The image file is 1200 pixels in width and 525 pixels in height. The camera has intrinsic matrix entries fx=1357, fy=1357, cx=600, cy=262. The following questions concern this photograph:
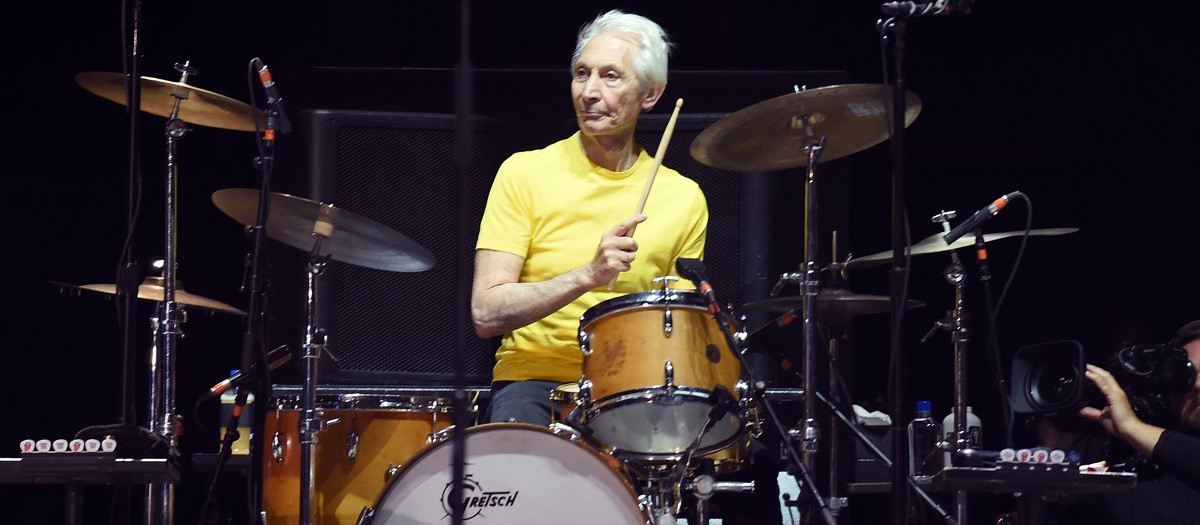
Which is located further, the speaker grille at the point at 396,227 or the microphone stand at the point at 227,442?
the speaker grille at the point at 396,227

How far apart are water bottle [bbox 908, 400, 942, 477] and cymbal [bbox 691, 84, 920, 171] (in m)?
1.29

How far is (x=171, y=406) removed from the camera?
13.9ft

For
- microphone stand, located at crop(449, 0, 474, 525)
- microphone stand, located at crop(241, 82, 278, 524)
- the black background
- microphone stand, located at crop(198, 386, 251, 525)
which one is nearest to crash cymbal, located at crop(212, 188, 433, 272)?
microphone stand, located at crop(241, 82, 278, 524)

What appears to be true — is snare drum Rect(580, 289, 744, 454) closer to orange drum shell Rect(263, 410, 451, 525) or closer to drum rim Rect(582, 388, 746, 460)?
drum rim Rect(582, 388, 746, 460)

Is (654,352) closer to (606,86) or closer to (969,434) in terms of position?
(606,86)

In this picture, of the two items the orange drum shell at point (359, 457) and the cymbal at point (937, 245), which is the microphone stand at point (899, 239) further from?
the orange drum shell at point (359, 457)

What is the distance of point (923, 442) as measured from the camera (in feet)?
16.5

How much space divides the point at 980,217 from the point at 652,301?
1.19 m

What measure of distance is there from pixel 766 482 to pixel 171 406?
194 cm

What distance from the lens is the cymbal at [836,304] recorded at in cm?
434

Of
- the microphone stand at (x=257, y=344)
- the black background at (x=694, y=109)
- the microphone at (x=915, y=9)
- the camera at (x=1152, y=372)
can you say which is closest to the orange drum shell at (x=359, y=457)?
the microphone stand at (x=257, y=344)

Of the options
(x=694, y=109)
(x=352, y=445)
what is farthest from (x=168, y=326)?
(x=694, y=109)

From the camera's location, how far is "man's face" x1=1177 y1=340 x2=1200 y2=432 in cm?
419

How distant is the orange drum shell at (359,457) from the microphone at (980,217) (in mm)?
1602
